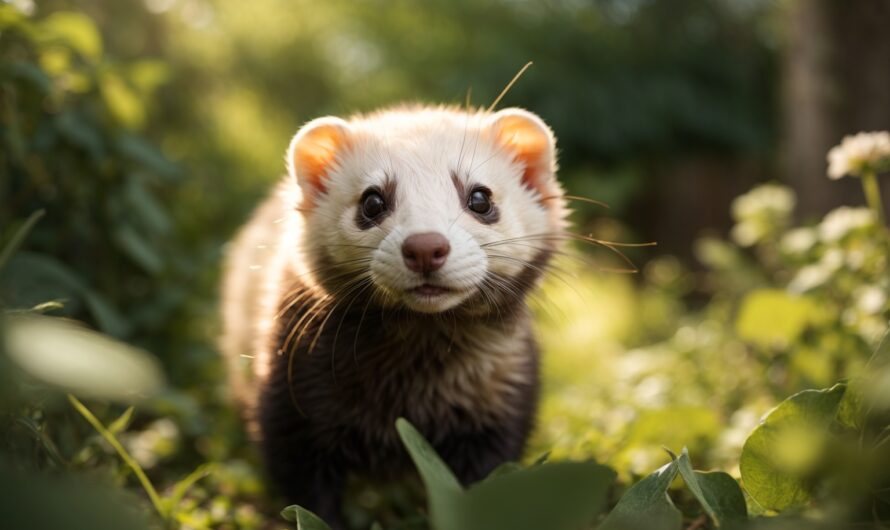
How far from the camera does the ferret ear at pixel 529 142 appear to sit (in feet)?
7.72

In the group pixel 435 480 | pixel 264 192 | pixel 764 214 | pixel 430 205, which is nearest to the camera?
pixel 435 480

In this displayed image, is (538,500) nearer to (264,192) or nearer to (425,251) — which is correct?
(425,251)

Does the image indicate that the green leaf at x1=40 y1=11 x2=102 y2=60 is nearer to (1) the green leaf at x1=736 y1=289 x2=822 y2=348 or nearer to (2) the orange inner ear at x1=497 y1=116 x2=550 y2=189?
(2) the orange inner ear at x1=497 y1=116 x2=550 y2=189

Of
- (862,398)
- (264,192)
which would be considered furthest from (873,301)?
(264,192)

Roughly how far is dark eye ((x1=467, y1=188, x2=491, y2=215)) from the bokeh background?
38cm

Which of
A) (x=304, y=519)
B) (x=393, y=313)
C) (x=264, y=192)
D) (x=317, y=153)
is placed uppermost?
(x=317, y=153)

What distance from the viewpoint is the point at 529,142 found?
7.92 ft

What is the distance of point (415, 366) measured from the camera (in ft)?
7.47

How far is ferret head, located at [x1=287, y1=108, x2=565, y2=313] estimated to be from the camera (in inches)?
78.4

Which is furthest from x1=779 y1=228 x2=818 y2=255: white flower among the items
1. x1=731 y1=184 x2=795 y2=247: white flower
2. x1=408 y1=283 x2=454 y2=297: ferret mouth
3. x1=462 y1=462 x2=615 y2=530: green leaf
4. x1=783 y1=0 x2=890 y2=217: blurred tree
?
x1=462 y1=462 x2=615 y2=530: green leaf

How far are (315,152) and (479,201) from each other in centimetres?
55

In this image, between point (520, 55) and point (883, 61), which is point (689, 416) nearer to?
point (883, 61)

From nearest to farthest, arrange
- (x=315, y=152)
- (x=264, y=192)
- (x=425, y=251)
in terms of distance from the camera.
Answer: (x=425, y=251), (x=315, y=152), (x=264, y=192)

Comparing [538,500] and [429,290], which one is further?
[429,290]
